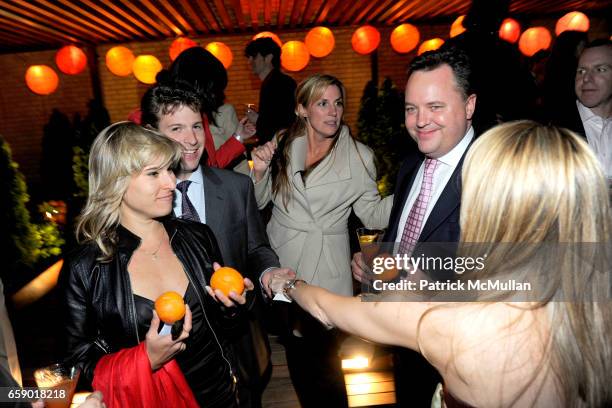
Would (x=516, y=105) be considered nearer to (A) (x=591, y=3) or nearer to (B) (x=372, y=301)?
(B) (x=372, y=301)

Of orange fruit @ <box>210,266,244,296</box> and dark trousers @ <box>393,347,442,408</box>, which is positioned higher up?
orange fruit @ <box>210,266,244,296</box>

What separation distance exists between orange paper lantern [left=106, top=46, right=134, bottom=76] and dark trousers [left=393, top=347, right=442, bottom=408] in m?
7.97

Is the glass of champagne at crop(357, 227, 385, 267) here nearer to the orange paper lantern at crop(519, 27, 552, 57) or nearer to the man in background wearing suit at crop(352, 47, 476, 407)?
the man in background wearing suit at crop(352, 47, 476, 407)

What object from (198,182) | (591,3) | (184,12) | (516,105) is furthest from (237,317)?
(591,3)

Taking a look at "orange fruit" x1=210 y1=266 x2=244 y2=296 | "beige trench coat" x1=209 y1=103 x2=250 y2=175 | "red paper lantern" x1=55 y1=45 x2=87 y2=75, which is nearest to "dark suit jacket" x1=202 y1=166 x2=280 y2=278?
"orange fruit" x1=210 y1=266 x2=244 y2=296

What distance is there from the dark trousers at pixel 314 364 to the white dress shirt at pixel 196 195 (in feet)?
3.87

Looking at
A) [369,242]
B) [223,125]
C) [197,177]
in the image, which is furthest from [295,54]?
[369,242]

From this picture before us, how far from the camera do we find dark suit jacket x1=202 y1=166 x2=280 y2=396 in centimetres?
233

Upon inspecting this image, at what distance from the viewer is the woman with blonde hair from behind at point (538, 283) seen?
1040mm

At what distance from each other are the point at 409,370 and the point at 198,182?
1.61m

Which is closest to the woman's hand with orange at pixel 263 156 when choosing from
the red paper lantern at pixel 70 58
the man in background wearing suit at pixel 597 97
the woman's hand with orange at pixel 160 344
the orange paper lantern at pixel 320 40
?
the woman's hand with orange at pixel 160 344

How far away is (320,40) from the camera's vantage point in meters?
8.21

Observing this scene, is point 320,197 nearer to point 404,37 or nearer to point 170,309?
point 170,309

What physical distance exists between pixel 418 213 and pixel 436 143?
1.23 ft
